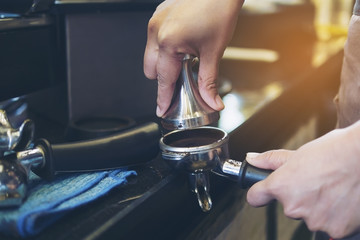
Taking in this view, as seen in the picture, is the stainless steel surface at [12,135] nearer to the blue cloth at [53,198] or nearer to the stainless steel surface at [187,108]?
the blue cloth at [53,198]

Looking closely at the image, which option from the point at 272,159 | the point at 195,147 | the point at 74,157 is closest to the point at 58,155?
the point at 74,157

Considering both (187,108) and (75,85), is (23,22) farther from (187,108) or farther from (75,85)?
(187,108)

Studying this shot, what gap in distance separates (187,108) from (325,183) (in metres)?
0.25

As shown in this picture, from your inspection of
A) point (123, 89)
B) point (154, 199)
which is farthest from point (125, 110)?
point (154, 199)

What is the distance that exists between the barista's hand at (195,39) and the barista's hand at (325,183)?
0.20 metres

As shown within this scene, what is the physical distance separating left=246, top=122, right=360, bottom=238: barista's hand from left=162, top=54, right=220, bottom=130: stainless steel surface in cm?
17

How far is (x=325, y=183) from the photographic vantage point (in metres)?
0.56

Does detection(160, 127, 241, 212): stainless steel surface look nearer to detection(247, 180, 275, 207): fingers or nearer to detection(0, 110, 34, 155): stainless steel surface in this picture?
detection(247, 180, 275, 207): fingers

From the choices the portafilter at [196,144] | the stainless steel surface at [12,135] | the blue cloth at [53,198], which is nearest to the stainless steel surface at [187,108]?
the portafilter at [196,144]

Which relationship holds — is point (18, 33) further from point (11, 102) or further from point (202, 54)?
point (202, 54)

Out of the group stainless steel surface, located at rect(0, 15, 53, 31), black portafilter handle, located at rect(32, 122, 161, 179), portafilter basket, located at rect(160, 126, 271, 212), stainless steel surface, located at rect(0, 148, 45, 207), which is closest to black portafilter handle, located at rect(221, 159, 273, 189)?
portafilter basket, located at rect(160, 126, 271, 212)

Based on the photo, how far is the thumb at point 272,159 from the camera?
2.01ft

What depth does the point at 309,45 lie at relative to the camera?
176 centimetres

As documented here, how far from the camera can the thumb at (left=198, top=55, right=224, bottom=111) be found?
732mm
